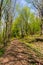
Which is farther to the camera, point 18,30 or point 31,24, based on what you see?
point 18,30

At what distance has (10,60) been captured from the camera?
1129cm

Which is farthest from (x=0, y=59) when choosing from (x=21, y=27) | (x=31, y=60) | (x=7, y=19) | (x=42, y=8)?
(x=21, y=27)

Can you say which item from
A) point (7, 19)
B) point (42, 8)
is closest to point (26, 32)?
point (7, 19)

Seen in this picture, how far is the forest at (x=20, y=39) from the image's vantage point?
1140cm

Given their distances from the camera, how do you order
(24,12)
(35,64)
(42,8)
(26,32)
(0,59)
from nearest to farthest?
(35,64)
(0,59)
(42,8)
(24,12)
(26,32)

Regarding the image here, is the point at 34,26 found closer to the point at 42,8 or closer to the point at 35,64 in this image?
the point at 42,8

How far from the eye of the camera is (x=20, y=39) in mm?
30422

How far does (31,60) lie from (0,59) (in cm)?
230

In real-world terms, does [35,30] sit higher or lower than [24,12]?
lower

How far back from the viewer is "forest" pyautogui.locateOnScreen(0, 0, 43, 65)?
37.4 ft

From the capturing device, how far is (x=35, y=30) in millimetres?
47344

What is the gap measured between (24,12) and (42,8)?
25.0m

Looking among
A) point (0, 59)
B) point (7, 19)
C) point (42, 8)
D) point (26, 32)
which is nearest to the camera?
point (0, 59)

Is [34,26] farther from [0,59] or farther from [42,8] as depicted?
[0,59]
